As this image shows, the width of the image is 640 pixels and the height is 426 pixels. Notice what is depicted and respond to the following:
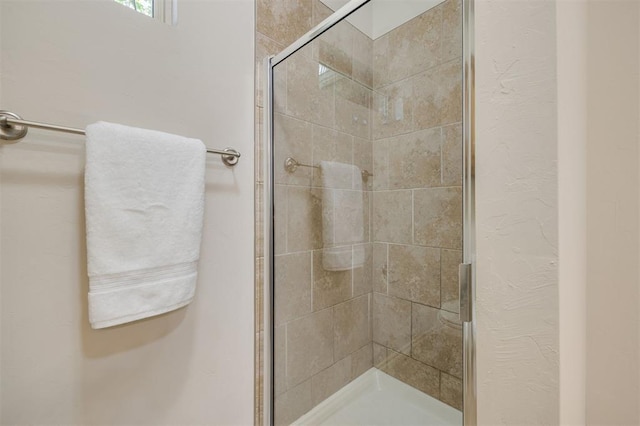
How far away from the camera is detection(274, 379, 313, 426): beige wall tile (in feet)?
3.79

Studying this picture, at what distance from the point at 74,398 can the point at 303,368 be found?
74 cm

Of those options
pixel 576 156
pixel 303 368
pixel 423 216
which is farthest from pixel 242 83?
pixel 303 368

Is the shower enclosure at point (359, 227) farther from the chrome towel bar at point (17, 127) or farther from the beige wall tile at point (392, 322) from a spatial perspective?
Answer: the chrome towel bar at point (17, 127)

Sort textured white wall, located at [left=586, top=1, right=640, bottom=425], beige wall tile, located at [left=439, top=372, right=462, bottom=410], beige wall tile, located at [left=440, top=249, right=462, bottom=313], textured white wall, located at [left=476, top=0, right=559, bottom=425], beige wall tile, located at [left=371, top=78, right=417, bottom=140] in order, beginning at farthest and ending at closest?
beige wall tile, located at [left=371, top=78, right=417, bottom=140], beige wall tile, located at [left=439, top=372, right=462, bottom=410], beige wall tile, located at [left=440, top=249, right=462, bottom=313], textured white wall, located at [left=586, top=1, right=640, bottom=425], textured white wall, located at [left=476, top=0, right=559, bottom=425]

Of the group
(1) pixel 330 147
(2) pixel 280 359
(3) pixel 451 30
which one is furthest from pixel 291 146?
(2) pixel 280 359

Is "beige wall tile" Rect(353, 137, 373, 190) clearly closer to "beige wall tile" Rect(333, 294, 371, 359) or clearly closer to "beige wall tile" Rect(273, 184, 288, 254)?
"beige wall tile" Rect(273, 184, 288, 254)

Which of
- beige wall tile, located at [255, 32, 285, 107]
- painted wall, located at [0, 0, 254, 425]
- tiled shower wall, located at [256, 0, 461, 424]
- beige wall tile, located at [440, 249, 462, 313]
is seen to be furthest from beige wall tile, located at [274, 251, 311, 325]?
beige wall tile, located at [255, 32, 285, 107]

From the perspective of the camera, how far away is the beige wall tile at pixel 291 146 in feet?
3.72

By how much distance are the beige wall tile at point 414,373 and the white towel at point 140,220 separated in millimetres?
901

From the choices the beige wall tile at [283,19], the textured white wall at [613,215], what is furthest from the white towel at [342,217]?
the textured white wall at [613,215]

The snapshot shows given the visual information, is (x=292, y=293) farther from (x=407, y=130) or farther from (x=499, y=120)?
(x=499, y=120)

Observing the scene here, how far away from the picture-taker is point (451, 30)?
2.65 ft

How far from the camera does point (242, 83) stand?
3.46 ft

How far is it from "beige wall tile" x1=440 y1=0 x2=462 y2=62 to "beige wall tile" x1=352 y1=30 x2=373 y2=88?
11.5 inches
